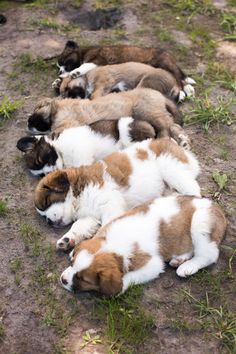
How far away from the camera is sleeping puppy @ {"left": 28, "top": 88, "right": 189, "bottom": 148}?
6.54 m

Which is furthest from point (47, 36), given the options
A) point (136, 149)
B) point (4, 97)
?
point (136, 149)

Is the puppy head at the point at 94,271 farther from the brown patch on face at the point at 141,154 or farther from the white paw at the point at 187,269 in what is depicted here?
the brown patch on face at the point at 141,154

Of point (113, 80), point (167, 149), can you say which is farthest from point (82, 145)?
point (113, 80)

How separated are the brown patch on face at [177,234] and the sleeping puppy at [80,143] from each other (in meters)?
1.60

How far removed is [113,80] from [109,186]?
8.64 ft

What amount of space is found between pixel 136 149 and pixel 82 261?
1.69m

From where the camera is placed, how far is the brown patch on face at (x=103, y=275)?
4441 mm

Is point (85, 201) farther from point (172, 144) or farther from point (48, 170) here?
point (172, 144)

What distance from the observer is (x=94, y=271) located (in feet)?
14.6

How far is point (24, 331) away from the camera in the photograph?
454cm

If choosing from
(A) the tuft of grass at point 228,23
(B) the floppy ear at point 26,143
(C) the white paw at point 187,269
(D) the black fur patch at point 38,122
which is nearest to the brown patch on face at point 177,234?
(C) the white paw at point 187,269

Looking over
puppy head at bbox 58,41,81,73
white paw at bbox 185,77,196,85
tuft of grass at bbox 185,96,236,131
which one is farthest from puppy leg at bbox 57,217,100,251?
puppy head at bbox 58,41,81,73

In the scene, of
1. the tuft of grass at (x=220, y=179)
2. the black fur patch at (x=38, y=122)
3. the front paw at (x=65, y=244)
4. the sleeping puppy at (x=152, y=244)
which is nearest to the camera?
the sleeping puppy at (x=152, y=244)

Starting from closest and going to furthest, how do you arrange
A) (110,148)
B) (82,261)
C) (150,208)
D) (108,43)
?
(82,261)
(150,208)
(110,148)
(108,43)
